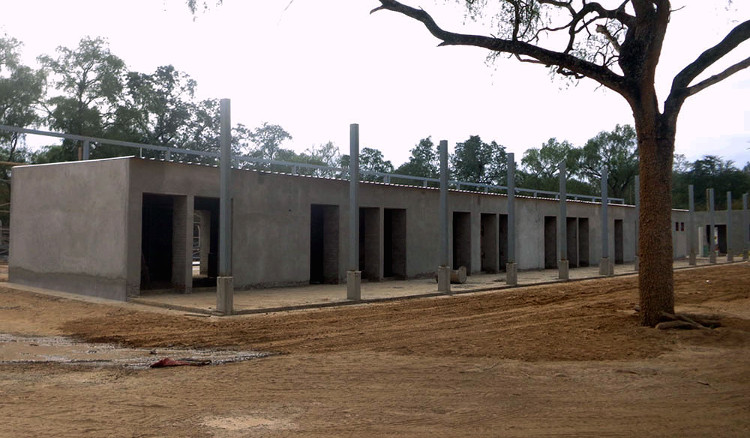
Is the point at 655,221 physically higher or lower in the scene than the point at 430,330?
higher

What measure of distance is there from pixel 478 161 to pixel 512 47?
51706 millimetres

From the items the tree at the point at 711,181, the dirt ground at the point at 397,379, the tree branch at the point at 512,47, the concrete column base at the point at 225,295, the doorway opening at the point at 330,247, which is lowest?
the dirt ground at the point at 397,379

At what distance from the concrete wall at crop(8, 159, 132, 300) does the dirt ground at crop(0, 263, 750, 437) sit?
3.31 metres

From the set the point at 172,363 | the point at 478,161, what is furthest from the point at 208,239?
the point at 478,161

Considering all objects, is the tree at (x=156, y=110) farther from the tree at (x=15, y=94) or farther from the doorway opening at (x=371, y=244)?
the doorway opening at (x=371, y=244)

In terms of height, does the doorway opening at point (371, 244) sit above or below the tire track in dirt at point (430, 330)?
above

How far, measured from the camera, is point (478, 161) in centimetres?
6372

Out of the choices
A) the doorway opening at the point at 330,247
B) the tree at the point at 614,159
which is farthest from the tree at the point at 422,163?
the doorway opening at the point at 330,247

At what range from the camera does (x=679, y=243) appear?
165 ft

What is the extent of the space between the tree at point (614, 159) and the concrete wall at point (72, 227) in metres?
60.2

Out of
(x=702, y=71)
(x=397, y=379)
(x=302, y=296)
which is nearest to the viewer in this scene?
(x=397, y=379)

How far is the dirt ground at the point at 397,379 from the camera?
19.1 ft

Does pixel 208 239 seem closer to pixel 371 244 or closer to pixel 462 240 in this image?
pixel 371 244

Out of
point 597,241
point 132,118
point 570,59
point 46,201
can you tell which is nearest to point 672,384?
point 570,59
